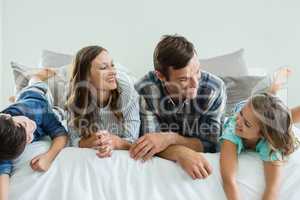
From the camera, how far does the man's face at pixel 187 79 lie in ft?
3.74

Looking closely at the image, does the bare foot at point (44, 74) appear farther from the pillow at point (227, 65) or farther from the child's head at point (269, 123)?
the child's head at point (269, 123)

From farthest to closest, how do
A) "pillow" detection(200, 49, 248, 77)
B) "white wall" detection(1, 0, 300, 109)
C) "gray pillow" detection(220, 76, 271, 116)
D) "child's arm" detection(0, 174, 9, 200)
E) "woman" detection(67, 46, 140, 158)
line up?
"white wall" detection(1, 0, 300, 109) → "pillow" detection(200, 49, 248, 77) → "gray pillow" detection(220, 76, 271, 116) → "woman" detection(67, 46, 140, 158) → "child's arm" detection(0, 174, 9, 200)

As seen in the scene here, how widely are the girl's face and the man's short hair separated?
0.24m

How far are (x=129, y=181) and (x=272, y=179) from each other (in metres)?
0.37

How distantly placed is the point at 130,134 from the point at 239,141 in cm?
38

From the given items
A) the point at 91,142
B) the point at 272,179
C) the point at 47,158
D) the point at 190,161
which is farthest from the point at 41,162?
the point at 272,179

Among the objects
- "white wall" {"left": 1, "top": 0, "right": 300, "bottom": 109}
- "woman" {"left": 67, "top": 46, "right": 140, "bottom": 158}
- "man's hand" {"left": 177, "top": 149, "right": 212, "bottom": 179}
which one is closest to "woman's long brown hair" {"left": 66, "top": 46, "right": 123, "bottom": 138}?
"woman" {"left": 67, "top": 46, "right": 140, "bottom": 158}

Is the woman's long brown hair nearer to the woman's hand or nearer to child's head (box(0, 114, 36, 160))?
the woman's hand

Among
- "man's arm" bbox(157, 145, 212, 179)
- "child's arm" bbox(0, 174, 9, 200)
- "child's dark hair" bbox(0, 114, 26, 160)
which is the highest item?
"child's dark hair" bbox(0, 114, 26, 160)

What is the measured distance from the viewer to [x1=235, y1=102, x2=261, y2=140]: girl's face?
3.36 ft

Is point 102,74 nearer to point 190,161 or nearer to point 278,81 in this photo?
point 190,161

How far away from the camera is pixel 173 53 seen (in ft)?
3.75

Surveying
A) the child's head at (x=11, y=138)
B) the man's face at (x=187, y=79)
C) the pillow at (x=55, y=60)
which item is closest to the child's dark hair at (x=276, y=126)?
the man's face at (x=187, y=79)

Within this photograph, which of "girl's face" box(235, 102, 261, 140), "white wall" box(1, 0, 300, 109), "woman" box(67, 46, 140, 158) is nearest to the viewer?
"girl's face" box(235, 102, 261, 140)
